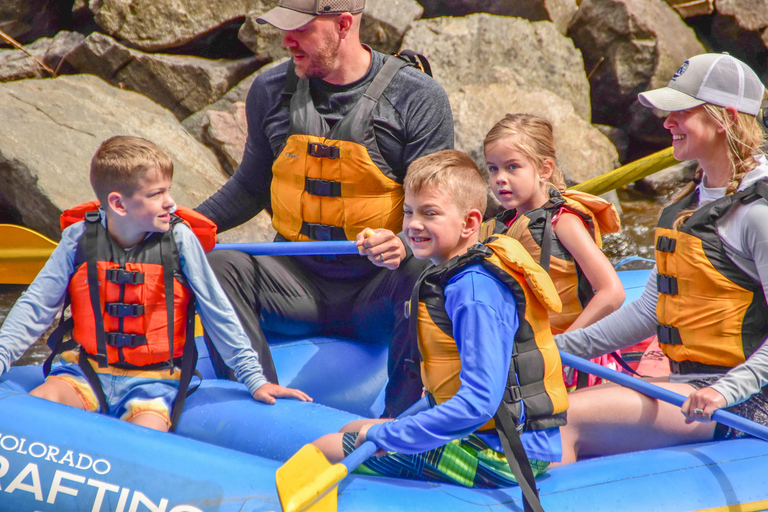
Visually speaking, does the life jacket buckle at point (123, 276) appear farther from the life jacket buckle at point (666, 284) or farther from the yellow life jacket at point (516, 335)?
the life jacket buckle at point (666, 284)

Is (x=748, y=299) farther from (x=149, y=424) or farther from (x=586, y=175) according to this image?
(x=586, y=175)

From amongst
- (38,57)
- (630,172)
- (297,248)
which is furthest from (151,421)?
(38,57)

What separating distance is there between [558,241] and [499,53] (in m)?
4.02

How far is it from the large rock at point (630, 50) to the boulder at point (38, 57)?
446 centimetres

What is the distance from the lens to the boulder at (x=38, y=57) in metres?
5.65

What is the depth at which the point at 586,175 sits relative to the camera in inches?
215

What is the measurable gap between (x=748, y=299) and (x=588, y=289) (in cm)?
59

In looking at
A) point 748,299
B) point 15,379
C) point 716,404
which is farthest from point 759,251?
point 15,379

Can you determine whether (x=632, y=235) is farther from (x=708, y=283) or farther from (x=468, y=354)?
(x=468, y=354)

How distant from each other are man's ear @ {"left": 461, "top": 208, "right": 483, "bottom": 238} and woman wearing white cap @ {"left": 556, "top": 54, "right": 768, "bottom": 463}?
1.67 ft

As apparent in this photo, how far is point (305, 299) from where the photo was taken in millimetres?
2281

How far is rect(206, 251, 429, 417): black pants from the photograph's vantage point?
2135 mm

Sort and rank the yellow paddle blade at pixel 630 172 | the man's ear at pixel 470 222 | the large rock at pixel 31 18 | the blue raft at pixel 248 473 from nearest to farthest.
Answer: the blue raft at pixel 248 473 < the man's ear at pixel 470 222 < the yellow paddle blade at pixel 630 172 < the large rock at pixel 31 18

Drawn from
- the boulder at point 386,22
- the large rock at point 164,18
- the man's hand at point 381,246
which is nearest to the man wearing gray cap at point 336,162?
the man's hand at point 381,246
